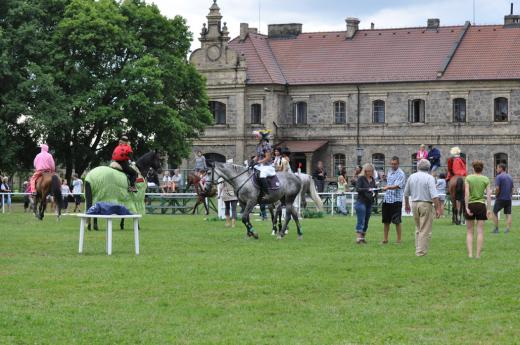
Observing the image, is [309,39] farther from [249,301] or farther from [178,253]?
[249,301]

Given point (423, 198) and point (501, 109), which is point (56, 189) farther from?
point (501, 109)

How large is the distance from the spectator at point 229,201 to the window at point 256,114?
49.7 m

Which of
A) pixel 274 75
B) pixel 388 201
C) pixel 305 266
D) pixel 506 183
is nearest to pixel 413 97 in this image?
pixel 274 75

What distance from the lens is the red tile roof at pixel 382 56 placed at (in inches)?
3167

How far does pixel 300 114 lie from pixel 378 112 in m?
5.68

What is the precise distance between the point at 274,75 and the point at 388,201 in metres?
59.0

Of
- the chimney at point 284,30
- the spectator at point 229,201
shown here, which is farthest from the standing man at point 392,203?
the chimney at point 284,30

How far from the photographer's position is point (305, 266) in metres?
20.0

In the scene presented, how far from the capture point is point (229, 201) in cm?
3441

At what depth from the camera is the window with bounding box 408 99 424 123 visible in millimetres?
82312

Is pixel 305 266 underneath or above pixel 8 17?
underneath

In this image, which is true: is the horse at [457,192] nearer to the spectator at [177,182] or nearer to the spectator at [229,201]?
the spectator at [229,201]

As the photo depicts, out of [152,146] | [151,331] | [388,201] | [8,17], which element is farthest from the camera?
[152,146]

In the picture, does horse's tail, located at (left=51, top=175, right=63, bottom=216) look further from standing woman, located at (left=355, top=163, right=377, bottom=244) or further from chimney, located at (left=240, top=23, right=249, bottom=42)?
chimney, located at (left=240, top=23, right=249, bottom=42)
